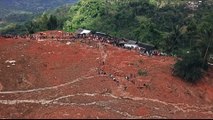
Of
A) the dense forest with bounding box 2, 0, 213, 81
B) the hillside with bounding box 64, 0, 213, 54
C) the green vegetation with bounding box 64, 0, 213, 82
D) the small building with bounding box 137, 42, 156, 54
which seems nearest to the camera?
the small building with bounding box 137, 42, 156, 54

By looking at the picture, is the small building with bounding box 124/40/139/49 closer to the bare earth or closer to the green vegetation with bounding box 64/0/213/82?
the bare earth

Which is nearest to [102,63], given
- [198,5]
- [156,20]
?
[156,20]

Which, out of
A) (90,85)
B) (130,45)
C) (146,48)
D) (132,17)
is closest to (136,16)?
(132,17)

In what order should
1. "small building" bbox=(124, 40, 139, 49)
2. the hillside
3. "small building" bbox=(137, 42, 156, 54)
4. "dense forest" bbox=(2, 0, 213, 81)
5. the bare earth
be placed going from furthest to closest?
the hillside → "dense forest" bbox=(2, 0, 213, 81) → "small building" bbox=(124, 40, 139, 49) → "small building" bbox=(137, 42, 156, 54) → the bare earth

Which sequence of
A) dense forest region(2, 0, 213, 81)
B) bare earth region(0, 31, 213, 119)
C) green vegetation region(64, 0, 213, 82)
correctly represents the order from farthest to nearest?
green vegetation region(64, 0, 213, 82)
dense forest region(2, 0, 213, 81)
bare earth region(0, 31, 213, 119)

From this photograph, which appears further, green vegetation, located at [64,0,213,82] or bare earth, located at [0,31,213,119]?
green vegetation, located at [64,0,213,82]

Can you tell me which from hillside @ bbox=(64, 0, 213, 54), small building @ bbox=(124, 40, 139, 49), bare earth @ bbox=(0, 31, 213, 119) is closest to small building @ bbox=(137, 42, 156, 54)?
small building @ bbox=(124, 40, 139, 49)

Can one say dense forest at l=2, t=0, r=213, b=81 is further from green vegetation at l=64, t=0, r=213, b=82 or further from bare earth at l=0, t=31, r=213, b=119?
bare earth at l=0, t=31, r=213, b=119

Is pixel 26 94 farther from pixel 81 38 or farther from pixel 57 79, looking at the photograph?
pixel 81 38

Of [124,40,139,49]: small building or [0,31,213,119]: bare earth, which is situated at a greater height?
[124,40,139,49]: small building

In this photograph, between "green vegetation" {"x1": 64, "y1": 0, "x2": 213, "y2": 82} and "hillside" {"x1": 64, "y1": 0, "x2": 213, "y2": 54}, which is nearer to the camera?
"green vegetation" {"x1": 64, "y1": 0, "x2": 213, "y2": 82}

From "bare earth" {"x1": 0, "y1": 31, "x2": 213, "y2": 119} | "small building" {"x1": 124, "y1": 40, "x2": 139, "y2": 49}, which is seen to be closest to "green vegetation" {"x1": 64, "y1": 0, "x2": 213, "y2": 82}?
"small building" {"x1": 124, "y1": 40, "x2": 139, "y2": 49}
